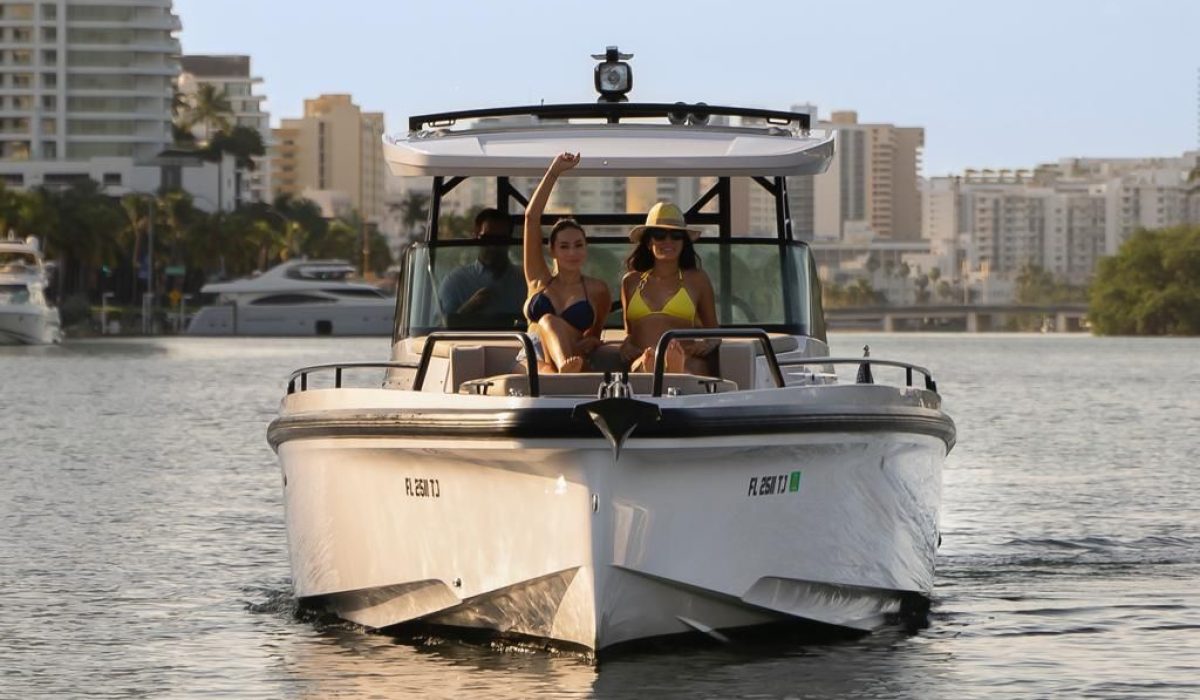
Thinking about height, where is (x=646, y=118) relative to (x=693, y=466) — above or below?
above

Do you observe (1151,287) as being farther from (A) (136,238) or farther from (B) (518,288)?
(B) (518,288)

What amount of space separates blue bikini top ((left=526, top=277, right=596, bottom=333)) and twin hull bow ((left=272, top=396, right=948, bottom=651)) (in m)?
1.42

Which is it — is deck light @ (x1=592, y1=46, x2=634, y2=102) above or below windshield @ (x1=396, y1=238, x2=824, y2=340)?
above

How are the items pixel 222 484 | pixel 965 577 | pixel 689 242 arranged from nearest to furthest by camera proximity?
pixel 689 242
pixel 965 577
pixel 222 484

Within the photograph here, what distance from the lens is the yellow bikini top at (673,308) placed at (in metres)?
13.5

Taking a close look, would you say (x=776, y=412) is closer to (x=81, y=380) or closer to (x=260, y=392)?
(x=260, y=392)

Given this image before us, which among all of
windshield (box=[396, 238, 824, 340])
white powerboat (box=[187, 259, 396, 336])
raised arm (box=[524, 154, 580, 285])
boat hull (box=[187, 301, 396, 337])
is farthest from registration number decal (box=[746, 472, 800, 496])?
boat hull (box=[187, 301, 396, 337])

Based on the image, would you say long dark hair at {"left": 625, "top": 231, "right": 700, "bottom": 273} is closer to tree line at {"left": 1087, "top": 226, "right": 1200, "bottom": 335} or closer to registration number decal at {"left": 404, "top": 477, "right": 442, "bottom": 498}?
registration number decal at {"left": 404, "top": 477, "right": 442, "bottom": 498}

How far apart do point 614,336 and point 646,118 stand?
151 centimetres

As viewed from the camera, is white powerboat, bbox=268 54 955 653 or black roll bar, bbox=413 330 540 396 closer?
white powerboat, bbox=268 54 955 653

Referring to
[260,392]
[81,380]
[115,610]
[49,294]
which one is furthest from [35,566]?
[49,294]

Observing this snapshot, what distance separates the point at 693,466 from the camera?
11.8 meters

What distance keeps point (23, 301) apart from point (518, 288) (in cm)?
10087

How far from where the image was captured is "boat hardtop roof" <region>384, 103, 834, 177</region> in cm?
1412
